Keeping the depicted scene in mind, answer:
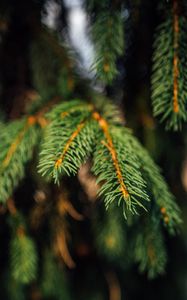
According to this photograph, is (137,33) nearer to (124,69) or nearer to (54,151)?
(124,69)

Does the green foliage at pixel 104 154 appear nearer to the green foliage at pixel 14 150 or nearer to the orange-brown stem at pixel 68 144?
the orange-brown stem at pixel 68 144

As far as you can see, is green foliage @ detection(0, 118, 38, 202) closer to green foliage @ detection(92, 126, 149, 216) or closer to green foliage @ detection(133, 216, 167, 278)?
green foliage @ detection(92, 126, 149, 216)

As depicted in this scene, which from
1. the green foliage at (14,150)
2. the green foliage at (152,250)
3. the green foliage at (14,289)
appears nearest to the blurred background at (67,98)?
the green foliage at (14,289)

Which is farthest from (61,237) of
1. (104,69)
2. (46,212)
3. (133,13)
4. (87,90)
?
(133,13)

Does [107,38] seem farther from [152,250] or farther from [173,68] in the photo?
[152,250]

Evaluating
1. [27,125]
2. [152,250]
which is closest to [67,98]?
[27,125]

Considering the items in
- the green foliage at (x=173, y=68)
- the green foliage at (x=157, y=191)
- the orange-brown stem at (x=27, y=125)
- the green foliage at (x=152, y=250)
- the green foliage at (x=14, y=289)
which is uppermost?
the green foliage at (x=173, y=68)
